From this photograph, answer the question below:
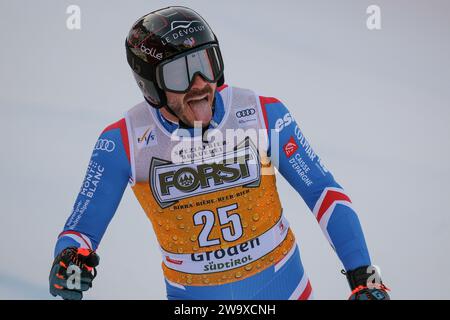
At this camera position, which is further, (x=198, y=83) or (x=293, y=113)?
(x=293, y=113)

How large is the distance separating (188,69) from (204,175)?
1.83 ft

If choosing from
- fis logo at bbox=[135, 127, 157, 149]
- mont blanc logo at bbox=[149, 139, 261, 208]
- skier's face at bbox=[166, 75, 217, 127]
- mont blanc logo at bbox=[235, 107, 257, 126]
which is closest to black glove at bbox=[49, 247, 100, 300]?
mont blanc logo at bbox=[149, 139, 261, 208]

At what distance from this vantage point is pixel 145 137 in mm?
4895

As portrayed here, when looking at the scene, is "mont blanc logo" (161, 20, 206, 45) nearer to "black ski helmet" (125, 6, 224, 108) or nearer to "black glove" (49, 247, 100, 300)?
"black ski helmet" (125, 6, 224, 108)

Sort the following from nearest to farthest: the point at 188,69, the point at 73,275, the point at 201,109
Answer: the point at 73,275 < the point at 188,69 < the point at 201,109

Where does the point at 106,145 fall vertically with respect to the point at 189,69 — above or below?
below

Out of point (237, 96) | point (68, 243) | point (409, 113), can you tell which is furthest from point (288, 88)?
point (68, 243)

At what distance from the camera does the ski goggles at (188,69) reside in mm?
4734

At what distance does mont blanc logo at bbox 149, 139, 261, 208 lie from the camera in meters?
4.84

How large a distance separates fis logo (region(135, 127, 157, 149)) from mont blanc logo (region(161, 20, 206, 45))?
48 centimetres

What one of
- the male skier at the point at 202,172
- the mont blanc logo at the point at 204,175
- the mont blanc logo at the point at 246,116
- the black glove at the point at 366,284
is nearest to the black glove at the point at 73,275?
the male skier at the point at 202,172

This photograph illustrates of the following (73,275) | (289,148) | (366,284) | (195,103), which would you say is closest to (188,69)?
(195,103)

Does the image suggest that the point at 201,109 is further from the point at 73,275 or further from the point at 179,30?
the point at 73,275

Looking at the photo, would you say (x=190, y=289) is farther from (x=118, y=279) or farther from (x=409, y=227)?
(x=409, y=227)
